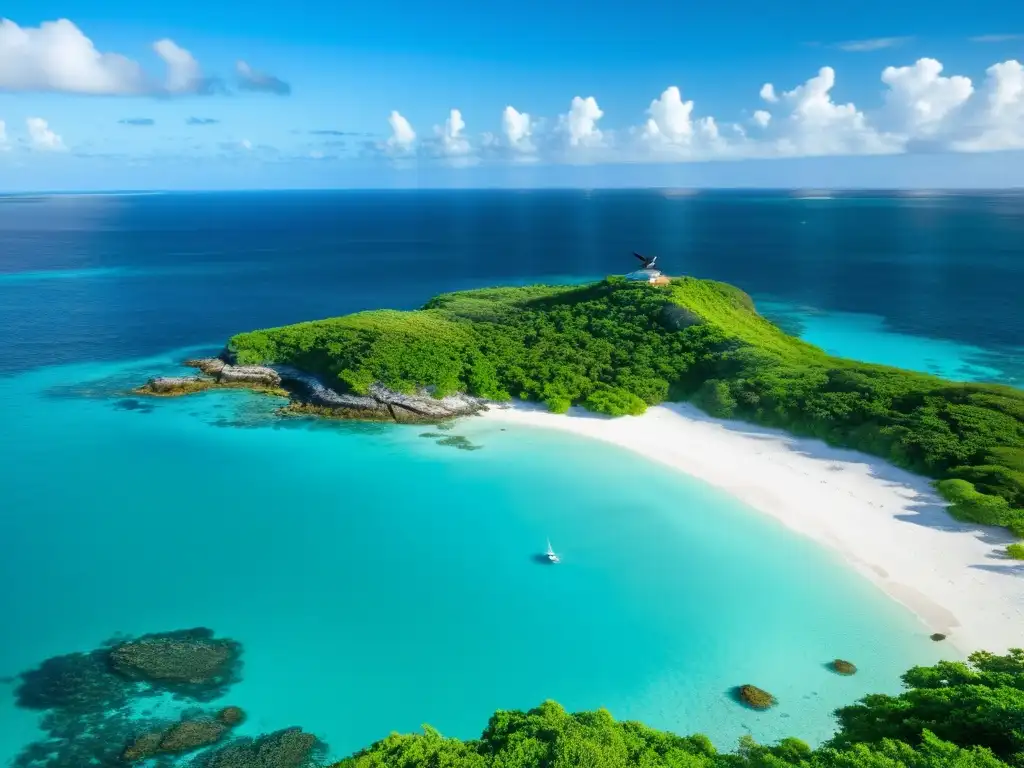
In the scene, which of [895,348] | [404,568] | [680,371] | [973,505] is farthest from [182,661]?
[895,348]

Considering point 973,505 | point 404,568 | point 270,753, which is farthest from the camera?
point 973,505

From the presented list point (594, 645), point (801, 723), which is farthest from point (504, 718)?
point (801, 723)

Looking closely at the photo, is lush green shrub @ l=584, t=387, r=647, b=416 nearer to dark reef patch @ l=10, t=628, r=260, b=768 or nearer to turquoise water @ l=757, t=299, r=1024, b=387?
turquoise water @ l=757, t=299, r=1024, b=387

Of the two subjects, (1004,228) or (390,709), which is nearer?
(390,709)

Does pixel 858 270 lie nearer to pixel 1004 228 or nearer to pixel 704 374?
pixel 704 374

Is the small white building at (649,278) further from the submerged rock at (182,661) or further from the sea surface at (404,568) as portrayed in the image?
the submerged rock at (182,661)

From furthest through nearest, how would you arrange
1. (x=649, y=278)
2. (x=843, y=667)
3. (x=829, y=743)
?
(x=649, y=278)
(x=843, y=667)
(x=829, y=743)

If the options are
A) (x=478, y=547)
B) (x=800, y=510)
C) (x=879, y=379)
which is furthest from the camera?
(x=879, y=379)

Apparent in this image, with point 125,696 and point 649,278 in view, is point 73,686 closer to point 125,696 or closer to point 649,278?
point 125,696
